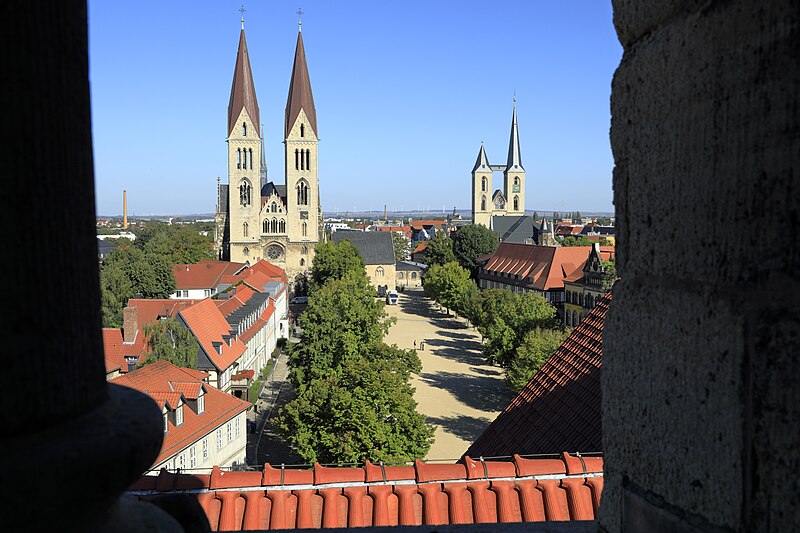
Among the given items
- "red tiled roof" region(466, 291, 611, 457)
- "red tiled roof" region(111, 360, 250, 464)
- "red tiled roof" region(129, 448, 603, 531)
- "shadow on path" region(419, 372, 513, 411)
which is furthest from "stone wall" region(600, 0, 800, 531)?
"shadow on path" region(419, 372, 513, 411)

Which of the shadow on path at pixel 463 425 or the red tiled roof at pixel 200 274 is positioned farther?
the red tiled roof at pixel 200 274

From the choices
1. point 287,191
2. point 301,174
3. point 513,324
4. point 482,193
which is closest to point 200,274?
point 287,191

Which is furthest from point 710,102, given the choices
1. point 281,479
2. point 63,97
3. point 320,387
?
point 320,387

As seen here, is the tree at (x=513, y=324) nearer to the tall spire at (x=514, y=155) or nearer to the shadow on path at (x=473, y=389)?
the shadow on path at (x=473, y=389)

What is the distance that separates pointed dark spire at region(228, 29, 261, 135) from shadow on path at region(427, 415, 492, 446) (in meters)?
43.8

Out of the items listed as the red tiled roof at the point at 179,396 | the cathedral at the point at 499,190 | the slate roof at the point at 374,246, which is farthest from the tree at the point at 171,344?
the cathedral at the point at 499,190

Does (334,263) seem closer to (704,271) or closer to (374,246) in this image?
(374,246)

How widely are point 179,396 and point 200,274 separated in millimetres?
→ 36172

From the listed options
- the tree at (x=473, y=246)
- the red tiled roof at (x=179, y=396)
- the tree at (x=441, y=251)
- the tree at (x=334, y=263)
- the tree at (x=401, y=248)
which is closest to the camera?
the red tiled roof at (x=179, y=396)

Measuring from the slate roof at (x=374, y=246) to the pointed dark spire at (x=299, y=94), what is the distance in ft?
44.7

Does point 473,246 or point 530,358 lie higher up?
point 473,246

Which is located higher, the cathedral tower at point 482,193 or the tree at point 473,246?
the cathedral tower at point 482,193

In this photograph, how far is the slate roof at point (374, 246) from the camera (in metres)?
71.9

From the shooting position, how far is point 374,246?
72.8 metres
